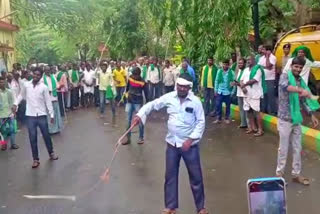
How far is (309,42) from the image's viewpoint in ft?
47.3

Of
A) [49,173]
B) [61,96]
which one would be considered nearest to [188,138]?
[49,173]

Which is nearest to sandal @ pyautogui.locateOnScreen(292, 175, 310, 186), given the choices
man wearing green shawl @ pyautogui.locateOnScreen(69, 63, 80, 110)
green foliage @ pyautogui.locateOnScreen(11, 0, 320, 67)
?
green foliage @ pyautogui.locateOnScreen(11, 0, 320, 67)

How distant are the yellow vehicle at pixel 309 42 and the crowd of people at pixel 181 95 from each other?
803mm

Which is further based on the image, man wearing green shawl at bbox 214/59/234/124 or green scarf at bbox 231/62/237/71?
green scarf at bbox 231/62/237/71

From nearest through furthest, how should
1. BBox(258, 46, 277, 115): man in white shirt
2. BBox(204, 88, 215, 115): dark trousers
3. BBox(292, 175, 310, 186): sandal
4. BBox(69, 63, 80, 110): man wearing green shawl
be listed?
BBox(292, 175, 310, 186): sandal < BBox(258, 46, 277, 115): man in white shirt < BBox(204, 88, 215, 115): dark trousers < BBox(69, 63, 80, 110): man wearing green shawl

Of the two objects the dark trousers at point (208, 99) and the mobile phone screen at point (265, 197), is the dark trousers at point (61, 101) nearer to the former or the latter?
the dark trousers at point (208, 99)

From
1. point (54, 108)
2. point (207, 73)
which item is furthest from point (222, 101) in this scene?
point (54, 108)

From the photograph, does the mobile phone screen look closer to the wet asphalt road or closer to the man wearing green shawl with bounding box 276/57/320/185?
the wet asphalt road

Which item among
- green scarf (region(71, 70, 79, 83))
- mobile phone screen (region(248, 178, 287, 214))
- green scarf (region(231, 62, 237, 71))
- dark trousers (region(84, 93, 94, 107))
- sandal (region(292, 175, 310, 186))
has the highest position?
green scarf (region(231, 62, 237, 71))

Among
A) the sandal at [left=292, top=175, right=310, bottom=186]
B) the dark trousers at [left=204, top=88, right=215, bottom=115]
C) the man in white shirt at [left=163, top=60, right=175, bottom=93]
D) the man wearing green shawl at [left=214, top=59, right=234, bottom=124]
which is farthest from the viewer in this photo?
the man in white shirt at [left=163, top=60, right=175, bottom=93]

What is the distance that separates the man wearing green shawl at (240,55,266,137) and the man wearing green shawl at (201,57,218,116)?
8.74 ft

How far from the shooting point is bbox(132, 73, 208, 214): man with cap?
6.77m

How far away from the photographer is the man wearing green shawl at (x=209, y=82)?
15.4m

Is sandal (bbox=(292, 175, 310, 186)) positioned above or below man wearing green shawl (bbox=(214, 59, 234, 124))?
below
